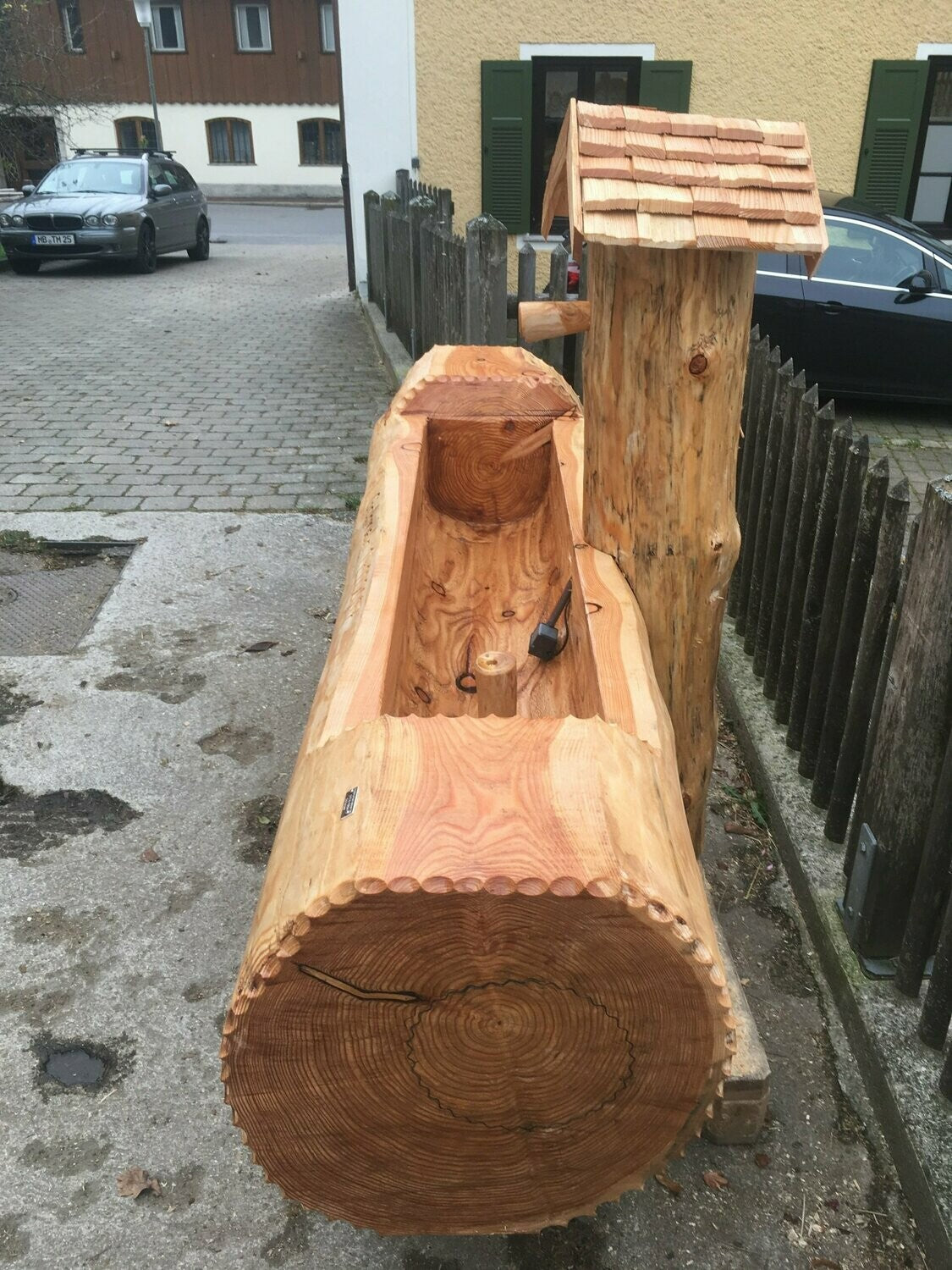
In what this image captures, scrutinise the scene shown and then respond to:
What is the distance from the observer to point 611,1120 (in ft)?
4.97

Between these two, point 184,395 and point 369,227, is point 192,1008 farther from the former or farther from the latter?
point 369,227

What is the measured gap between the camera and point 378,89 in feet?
35.6

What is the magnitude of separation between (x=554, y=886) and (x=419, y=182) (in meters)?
11.2

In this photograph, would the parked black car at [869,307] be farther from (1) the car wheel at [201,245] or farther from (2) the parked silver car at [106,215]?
(1) the car wheel at [201,245]

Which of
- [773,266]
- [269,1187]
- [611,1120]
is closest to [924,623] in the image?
[611,1120]

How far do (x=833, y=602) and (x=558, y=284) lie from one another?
295 cm

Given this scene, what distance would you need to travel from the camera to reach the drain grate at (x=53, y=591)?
4445mm

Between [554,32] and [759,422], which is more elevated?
[554,32]

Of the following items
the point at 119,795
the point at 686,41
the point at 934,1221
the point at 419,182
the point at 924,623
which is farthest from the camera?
the point at 419,182

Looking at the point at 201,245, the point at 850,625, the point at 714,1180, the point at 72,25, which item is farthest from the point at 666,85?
the point at 72,25

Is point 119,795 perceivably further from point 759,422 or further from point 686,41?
point 686,41

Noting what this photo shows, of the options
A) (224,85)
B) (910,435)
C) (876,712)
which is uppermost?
(224,85)

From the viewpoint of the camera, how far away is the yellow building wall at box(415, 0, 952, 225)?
33.9 feet

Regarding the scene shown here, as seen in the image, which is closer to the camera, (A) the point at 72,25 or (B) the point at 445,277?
(B) the point at 445,277
